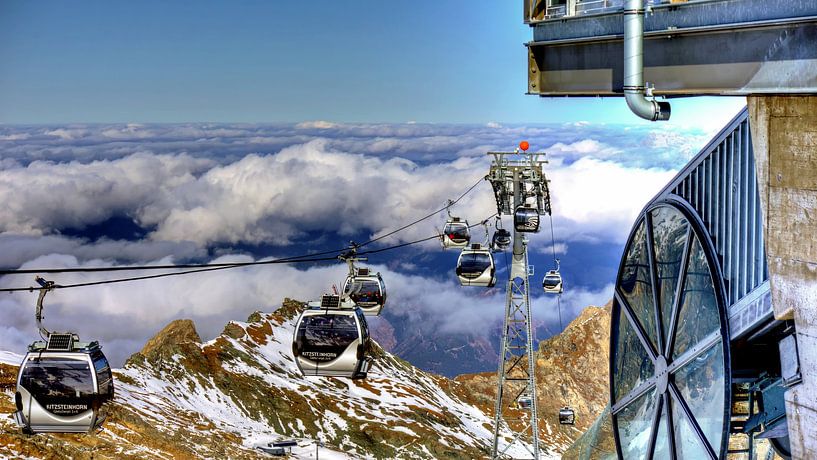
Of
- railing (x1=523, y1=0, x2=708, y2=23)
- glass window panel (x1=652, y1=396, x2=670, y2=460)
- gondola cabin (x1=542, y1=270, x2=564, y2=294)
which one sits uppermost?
railing (x1=523, y1=0, x2=708, y2=23)

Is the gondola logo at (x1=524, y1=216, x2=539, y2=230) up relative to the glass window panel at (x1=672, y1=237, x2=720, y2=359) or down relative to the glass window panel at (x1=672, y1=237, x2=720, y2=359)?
down

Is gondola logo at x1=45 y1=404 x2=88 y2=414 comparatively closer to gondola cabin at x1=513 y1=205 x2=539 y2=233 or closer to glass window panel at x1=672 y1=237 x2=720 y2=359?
glass window panel at x1=672 y1=237 x2=720 y2=359

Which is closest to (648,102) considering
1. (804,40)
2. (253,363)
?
(804,40)

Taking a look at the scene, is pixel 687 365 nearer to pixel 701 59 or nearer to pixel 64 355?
pixel 701 59

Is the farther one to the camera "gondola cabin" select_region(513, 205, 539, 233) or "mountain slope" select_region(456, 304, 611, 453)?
"mountain slope" select_region(456, 304, 611, 453)

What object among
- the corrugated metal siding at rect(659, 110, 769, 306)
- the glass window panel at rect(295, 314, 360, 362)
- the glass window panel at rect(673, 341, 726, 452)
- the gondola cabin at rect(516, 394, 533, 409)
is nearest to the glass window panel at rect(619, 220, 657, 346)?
the glass window panel at rect(673, 341, 726, 452)

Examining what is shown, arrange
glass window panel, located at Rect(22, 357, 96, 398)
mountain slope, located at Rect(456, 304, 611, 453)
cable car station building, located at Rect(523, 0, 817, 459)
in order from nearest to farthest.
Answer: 1. cable car station building, located at Rect(523, 0, 817, 459)
2. glass window panel, located at Rect(22, 357, 96, 398)
3. mountain slope, located at Rect(456, 304, 611, 453)

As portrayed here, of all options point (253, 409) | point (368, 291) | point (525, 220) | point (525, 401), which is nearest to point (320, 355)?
point (368, 291)
